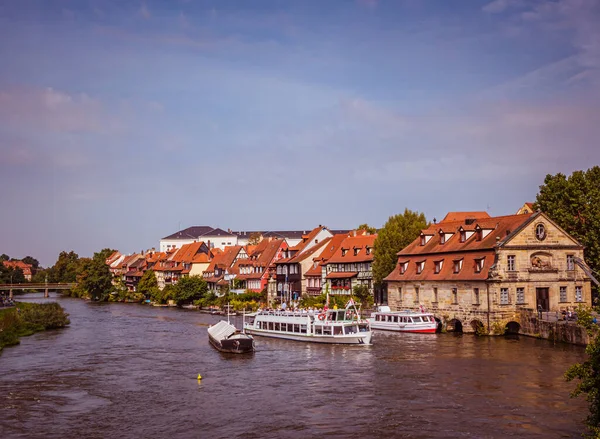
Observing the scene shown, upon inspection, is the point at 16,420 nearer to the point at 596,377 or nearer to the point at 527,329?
the point at 596,377

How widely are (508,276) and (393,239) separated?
75.2 feet

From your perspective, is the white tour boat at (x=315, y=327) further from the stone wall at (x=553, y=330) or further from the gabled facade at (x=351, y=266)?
the gabled facade at (x=351, y=266)

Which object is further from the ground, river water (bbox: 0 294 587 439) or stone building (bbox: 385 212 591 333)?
stone building (bbox: 385 212 591 333)

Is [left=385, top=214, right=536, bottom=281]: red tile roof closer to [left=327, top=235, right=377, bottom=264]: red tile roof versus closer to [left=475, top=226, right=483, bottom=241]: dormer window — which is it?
[left=475, top=226, right=483, bottom=241]: dormer window

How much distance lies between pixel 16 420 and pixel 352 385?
18592mm

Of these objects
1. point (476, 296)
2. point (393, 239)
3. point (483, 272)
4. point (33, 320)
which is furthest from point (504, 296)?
point (33, 320)

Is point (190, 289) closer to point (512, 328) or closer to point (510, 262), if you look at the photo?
point (512, 328)

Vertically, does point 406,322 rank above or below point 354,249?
below

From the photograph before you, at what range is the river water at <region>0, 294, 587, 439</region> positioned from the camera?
29406 millimetres

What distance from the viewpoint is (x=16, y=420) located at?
31.6 meters

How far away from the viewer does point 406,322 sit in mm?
63469

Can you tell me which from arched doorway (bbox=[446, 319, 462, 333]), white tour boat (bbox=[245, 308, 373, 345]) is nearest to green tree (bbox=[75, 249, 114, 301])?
white tour boat (bbox=[245, 308, 373, 345])

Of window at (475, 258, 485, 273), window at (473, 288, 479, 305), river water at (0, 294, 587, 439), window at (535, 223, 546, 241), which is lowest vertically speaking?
river water at (0, 294, 587, 439)

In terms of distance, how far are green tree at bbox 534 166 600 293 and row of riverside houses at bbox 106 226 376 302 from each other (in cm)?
2524
